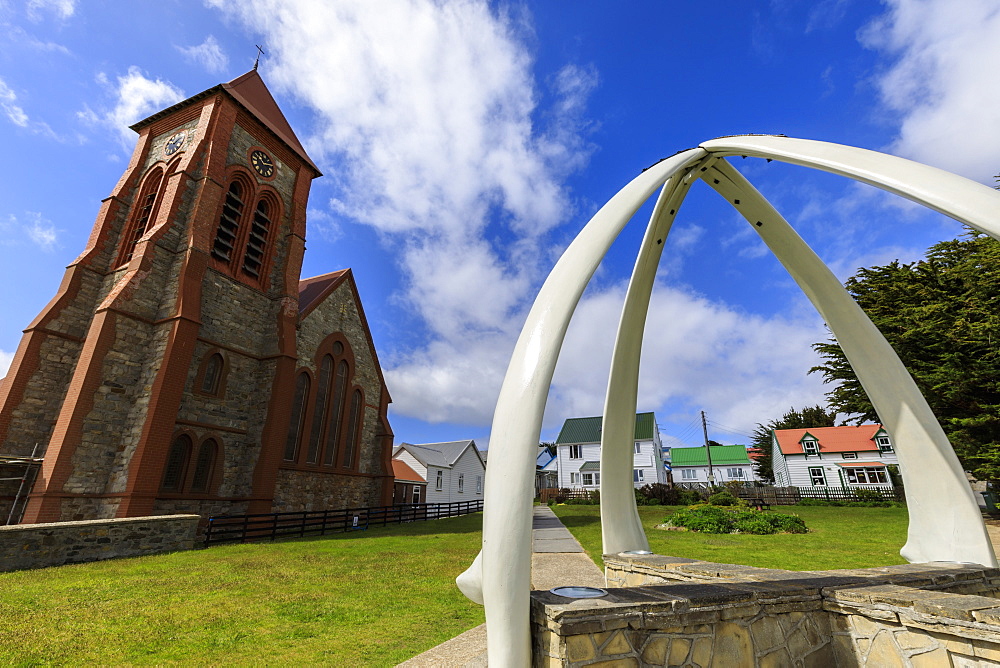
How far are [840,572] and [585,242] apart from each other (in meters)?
4.44

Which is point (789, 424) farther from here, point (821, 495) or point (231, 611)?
point (231, 611)

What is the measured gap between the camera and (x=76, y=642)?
495 cm

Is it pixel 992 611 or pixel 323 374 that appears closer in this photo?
pixel 992 611

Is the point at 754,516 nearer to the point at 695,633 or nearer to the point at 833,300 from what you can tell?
the point at 833,300

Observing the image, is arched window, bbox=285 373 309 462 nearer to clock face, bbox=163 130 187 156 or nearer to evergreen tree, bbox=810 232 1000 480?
clock face, bbox=163 130 187 156

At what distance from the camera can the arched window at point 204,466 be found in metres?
16.2

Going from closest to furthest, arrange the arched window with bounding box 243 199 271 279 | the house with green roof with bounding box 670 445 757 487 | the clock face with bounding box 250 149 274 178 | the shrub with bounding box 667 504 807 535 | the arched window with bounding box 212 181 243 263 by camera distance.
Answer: the shrub with bounding box 667 504 807 535 → the arched window with bounding box 212 181 243 263 → the arched window with bounding box 243 199 271 279 → the clock face with bounding box 250 149 274 178 → the house with green roof with bounding box 670 445 757 487

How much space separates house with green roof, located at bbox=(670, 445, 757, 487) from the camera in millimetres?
51750

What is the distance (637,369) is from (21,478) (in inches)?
724

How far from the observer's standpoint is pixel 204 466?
16.5 metres

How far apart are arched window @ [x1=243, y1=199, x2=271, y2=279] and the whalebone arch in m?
19.8

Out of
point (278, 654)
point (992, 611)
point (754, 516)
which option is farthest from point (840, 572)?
point (754, 516)

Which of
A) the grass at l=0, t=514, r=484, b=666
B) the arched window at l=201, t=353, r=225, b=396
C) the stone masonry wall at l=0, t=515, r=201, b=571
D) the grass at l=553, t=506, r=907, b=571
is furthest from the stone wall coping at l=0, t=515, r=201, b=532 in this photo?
the grass at l=553, t=506, r=907, b=571

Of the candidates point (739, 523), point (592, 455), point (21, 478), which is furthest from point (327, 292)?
point (592, 455)
